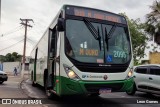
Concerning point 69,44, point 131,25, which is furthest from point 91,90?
point 131,25

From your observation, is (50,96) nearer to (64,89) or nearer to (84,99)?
(84,99)

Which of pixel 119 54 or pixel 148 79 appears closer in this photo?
pixel 119 54

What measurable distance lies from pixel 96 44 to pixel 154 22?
55.9ft

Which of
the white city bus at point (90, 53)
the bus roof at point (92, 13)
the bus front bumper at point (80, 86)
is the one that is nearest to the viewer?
the bus front bumper at point (80, 86)

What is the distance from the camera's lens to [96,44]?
8.88m

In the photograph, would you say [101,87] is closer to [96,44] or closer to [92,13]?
[96,44]

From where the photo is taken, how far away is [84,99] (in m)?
11.6

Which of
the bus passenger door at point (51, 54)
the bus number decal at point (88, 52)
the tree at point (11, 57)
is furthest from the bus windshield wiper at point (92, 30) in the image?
the tree at point (11, 57)

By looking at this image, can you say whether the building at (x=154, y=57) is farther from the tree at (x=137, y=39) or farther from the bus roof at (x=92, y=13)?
the bus roof at (x=92, y=13)

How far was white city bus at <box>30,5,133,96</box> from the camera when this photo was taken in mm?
8391

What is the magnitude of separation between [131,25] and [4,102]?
30.4 metres

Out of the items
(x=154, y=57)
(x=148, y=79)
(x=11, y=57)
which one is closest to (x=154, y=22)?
(x=154, y=57)

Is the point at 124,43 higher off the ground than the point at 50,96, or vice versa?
the point at 124,43

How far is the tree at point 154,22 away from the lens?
24062 millimetres
